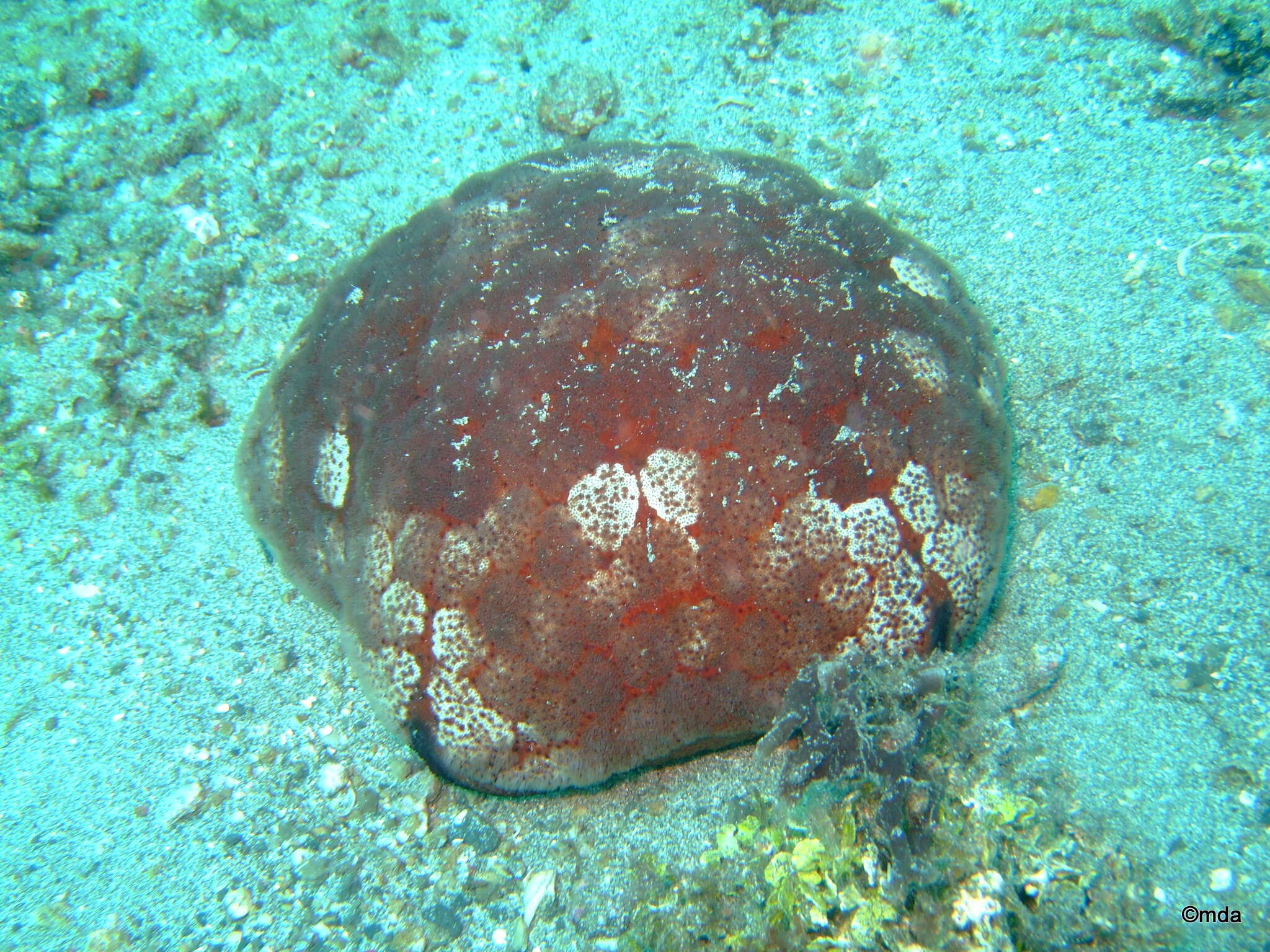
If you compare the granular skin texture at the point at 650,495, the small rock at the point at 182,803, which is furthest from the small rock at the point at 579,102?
the small rock at the point at 182,803

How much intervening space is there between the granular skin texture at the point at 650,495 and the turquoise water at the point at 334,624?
0.59 meters

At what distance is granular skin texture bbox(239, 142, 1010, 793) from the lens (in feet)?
8.55

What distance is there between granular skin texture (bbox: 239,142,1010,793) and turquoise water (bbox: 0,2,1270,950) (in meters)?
0.59

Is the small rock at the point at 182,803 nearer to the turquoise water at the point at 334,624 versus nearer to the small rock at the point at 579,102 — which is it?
the turquoise water at the point at 334,624

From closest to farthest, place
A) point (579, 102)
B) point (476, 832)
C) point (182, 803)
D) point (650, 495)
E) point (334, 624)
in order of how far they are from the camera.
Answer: point (650, 495)
point (476, 832)
point (182, 803)
point (334, 624)
point (579, 102)

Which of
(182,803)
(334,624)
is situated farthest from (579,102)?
(182,803)

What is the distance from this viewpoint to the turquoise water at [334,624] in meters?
2.62

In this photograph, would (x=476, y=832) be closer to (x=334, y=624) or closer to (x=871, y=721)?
(x=334, y=624)

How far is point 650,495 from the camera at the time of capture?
2.59 meters

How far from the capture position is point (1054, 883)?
2.26 meters

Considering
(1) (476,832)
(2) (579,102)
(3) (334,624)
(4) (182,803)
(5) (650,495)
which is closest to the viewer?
(5) (650,495)

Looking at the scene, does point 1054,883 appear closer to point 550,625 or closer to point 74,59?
point 550,625

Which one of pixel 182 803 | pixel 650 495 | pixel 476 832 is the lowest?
pixel 476 832

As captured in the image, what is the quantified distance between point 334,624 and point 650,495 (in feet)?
7.69
